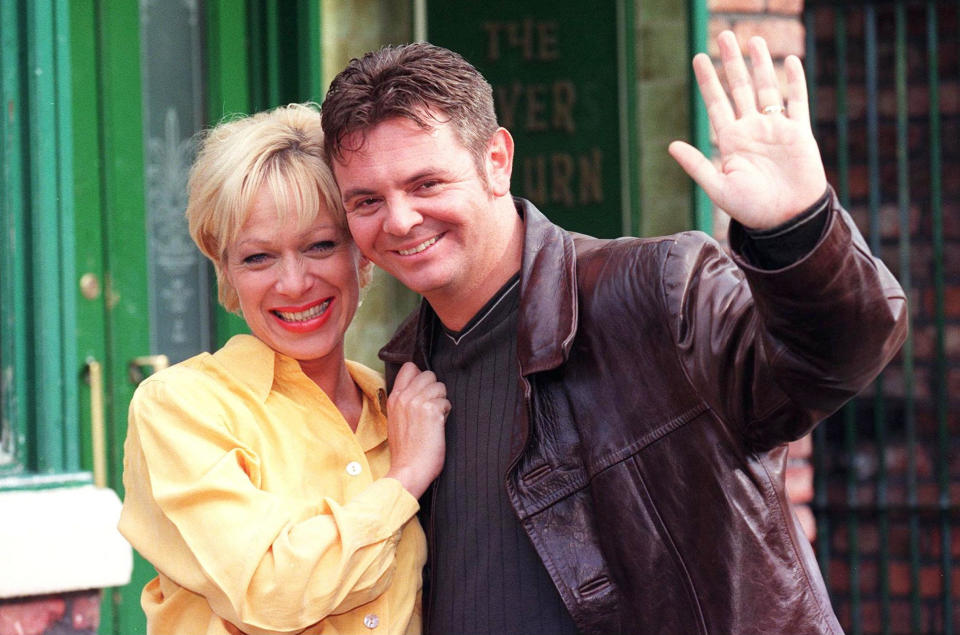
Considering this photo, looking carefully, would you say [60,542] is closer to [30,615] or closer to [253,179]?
[30,615]

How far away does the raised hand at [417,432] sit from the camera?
97.0 inches

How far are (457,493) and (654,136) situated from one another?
2585 millimetres

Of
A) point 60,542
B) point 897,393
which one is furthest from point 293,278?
point 897,393

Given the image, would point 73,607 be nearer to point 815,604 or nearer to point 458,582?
point 458,582

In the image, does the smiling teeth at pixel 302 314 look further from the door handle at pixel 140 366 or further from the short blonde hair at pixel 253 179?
the door handle at pixel 140 366

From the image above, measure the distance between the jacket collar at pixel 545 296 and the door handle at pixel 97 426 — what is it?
1.90m

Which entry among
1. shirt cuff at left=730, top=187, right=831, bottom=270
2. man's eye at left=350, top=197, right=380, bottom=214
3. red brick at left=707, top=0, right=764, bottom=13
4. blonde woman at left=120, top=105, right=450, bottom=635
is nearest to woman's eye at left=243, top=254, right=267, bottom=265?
blonde woman at left=120, top=105, right=450, bottom=635

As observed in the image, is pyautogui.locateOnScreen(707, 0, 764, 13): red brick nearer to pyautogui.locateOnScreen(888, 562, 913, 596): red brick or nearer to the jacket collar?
the jacket collar

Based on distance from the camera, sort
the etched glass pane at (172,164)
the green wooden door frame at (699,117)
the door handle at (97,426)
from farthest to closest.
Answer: the green wooden door frame at (699,117), the etched glass pane at (172,164), the door handle at (97,426)

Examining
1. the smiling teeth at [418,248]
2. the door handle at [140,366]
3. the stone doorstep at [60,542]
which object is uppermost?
the smiling teeth at [418,248]

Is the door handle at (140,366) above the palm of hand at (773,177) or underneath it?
underneath

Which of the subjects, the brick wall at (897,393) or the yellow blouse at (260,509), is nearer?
the yellow blouse at (260,509)

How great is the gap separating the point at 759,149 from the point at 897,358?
4.39 meters

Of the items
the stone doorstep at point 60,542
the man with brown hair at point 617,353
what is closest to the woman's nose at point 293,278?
the man with brown hair at point 617,353
